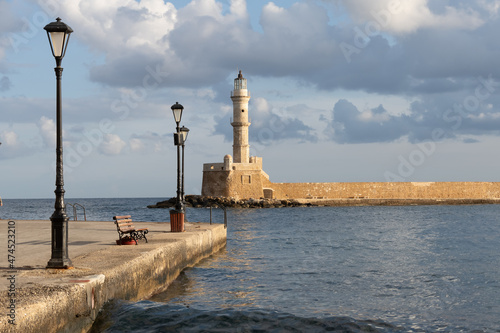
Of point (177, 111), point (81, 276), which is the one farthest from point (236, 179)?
point (81, 276)

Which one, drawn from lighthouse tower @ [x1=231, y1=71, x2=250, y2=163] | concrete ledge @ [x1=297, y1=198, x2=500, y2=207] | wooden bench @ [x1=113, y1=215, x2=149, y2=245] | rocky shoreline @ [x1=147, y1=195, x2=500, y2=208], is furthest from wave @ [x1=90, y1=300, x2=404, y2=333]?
concrete ledge @ [x1=297, y1=198, x2=500, y2=207]

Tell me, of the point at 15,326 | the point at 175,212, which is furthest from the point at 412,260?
the point at 15,326

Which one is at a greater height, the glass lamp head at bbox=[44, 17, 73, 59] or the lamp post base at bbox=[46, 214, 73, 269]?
the glass lamp head at bbox=[44, 17, 73, 59]

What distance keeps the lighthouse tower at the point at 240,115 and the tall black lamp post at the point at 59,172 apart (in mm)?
45019

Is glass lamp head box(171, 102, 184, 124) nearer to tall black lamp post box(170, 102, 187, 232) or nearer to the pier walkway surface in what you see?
tall black lamp post box(170, 102, 187, 232)

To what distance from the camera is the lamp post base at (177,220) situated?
44.7ft

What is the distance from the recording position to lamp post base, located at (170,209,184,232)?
44.7 ft

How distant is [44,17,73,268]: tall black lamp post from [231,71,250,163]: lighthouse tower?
148 ft

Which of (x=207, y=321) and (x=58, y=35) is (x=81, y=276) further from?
(x=58, y=35)

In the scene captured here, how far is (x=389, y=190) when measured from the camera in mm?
63750

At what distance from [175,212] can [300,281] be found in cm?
393

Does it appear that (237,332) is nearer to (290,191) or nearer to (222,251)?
(222,251)

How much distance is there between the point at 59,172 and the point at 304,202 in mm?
53134

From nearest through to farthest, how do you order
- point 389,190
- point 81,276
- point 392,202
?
1. point 81,276
2. point 392,202
3. point 389,190
